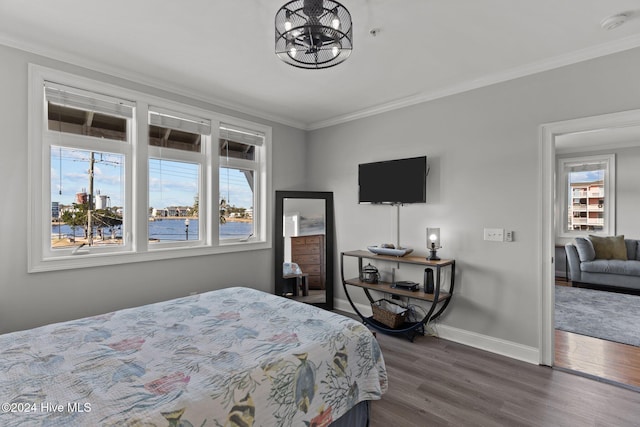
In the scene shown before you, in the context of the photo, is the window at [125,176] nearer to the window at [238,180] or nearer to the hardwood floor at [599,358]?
the window at [238,180]

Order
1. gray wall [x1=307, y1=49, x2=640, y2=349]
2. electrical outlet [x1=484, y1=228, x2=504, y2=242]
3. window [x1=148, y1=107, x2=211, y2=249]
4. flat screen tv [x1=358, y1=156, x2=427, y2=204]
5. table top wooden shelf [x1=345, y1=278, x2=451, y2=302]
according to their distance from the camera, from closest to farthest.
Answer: gray wall [x1=307, y1=49, x2=640, y2=349], electrical outlet [x1=484, y1=228, x2=504, y2=242], table top wooden shelf [x1=345, y1=278, x2=451, y2=302], window [x1=148, y1=107, x2=211, y2=249], flat screen tv [x1=358, y1=156, x2=427, y2=204]

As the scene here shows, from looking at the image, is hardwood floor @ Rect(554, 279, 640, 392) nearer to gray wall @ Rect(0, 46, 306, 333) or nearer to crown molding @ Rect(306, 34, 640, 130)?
crown molding @ Rect(306, 34, 640, 130)

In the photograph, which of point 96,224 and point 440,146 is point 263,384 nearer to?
point 96,224

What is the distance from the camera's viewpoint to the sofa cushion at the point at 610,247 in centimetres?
529

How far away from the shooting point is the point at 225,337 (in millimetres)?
1758

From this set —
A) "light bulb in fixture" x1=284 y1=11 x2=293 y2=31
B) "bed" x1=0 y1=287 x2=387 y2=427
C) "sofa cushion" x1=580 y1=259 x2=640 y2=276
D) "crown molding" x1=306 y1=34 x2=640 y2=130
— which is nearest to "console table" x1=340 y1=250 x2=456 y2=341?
"bed" x1=0 y1=287 x2=387 y2=427

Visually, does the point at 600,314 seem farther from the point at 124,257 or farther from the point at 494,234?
the point at 124,257

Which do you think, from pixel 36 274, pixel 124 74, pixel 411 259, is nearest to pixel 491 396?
pixel 411 259

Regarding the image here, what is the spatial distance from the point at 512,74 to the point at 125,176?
362 centimetres

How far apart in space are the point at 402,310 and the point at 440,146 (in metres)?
1.77

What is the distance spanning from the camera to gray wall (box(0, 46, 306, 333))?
2.38m

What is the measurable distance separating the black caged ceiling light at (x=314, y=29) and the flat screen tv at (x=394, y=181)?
1.86 meters

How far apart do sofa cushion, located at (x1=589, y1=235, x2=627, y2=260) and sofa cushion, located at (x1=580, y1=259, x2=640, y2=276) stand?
0.12 metres

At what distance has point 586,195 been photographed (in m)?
6.23
